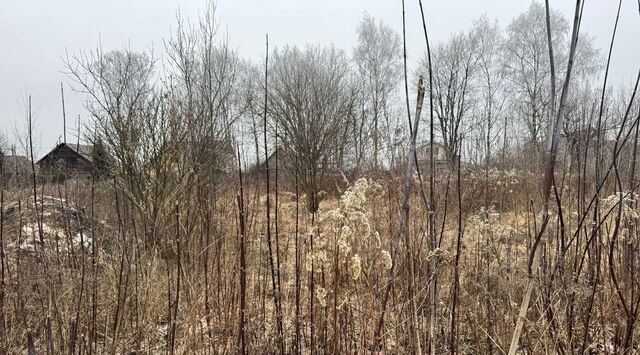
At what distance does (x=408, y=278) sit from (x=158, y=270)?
2379mm

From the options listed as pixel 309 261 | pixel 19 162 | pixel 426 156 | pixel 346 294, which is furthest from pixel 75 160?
pixel 346 294

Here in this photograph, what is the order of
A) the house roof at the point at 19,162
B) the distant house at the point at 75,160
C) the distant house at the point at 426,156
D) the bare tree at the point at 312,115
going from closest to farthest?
1. the distant house at the point at 75,160
2. the distant house at the point at 426,156
3. the house roof at the point at 19,162
4. the bare tree at the point at 312,115

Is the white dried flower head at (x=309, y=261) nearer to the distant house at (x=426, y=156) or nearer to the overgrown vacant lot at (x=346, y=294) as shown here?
the overgrown vacant lot at (x=346, y=294)

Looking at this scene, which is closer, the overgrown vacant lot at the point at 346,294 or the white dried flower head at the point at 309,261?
the overgrown vacant lot at the point at 346,294

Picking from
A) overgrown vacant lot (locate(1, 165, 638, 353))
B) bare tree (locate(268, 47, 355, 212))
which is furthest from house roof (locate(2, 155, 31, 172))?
bare tree (locate(268, 47, 355, 212))

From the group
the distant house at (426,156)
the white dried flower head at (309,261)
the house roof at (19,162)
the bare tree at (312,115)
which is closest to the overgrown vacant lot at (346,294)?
the white dried flower head at (309,261)

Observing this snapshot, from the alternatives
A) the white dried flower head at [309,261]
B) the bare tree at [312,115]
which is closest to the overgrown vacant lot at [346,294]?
the white dried flower head at [309,261]

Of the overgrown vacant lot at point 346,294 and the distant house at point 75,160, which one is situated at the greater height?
the distant house at point 75,160

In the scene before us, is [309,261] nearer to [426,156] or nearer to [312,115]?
[426,156]

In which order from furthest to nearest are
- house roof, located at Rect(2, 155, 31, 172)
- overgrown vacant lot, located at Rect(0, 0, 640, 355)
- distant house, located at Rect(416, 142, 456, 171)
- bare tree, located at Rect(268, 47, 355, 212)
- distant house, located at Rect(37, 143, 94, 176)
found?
bare tree, located at Rect(268, 47, 355, 212), house roof, located at Rect(2, 155, 31, 172), distant house, located at Rect(416, 142, 456, 171), distant house, located at Rect(37, 143, 94, 176), overgrown vacant lot, located at Rect(0, 0, 640, 355)

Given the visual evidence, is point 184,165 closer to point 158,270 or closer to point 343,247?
point 158,270

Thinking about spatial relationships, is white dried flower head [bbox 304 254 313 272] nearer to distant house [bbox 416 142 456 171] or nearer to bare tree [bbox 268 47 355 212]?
distant house [bbox 416 142 456 171]

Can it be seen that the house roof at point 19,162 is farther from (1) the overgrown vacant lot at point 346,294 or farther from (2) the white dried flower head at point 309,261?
(2) the white dried flower head at point 309,261

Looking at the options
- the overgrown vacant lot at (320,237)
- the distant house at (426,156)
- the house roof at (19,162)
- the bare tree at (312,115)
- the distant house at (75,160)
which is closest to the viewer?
the overgrown vacant lot at (320,237)
